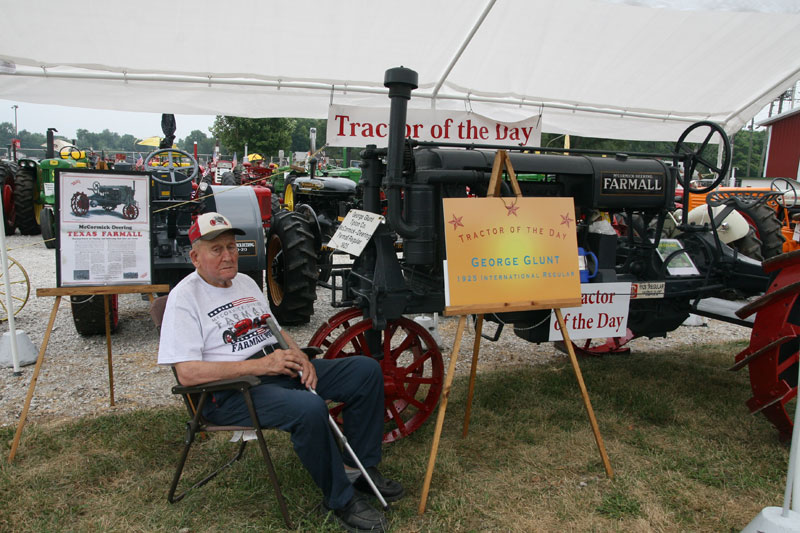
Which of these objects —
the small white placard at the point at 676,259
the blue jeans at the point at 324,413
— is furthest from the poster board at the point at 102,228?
the small white placard at the point at 676,259

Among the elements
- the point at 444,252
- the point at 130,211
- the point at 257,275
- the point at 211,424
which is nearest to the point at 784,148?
the point at 257,275

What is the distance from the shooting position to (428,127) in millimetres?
5020

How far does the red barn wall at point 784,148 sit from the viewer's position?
22.5m

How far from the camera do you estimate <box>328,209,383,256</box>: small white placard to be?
3.16m

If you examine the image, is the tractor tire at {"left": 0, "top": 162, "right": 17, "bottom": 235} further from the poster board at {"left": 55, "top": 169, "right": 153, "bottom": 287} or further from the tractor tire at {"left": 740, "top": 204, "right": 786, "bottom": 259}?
the tractor tire at {"left": 740, "top": 204, "right": 786, "bottom": 259}

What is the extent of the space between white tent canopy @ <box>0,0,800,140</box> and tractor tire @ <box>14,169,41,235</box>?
29.1ft

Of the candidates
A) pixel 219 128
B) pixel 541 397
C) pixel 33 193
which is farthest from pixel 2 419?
pixel 219 128

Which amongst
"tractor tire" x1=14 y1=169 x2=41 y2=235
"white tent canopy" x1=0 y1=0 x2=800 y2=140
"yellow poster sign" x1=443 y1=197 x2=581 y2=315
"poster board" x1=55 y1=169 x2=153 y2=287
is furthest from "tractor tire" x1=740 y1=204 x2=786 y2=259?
"tractor tire" x1=14 y1=169 x2=41 y2=235

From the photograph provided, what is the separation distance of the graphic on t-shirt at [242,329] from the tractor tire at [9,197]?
38.4 feet

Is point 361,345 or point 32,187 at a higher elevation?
point 32,187

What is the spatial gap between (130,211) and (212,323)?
141 cm

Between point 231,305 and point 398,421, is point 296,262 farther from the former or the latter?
point 231,305

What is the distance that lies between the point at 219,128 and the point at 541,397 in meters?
36.4

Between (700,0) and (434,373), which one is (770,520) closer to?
(434,373)
